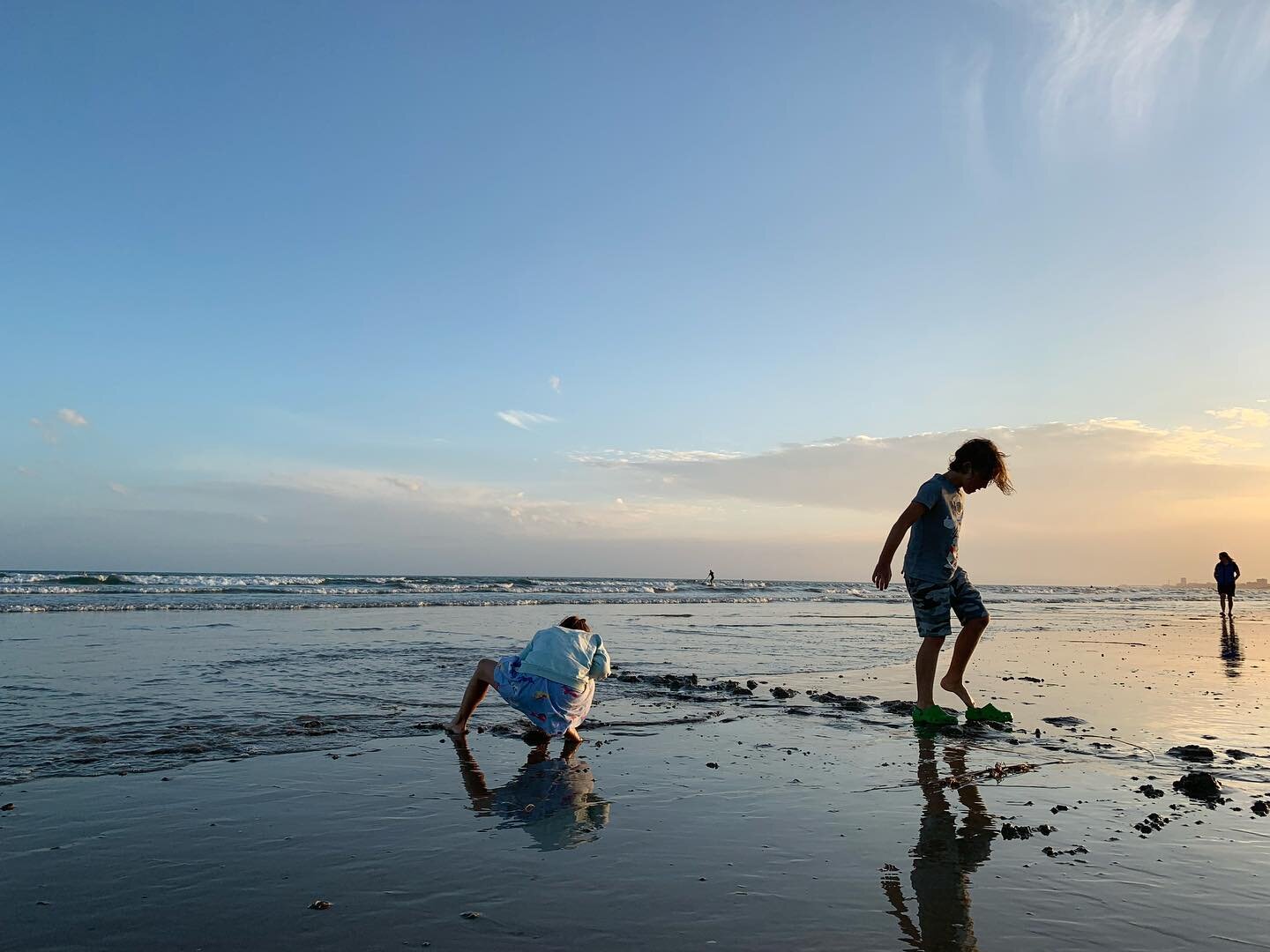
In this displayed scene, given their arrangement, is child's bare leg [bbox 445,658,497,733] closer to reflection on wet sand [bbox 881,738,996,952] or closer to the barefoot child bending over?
the barefoot child bending over

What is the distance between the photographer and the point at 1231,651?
13898 millimetres

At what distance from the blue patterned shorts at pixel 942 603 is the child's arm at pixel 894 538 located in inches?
15.6

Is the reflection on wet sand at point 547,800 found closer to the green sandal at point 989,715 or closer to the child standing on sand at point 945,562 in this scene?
the child standing on sand at point 945,562

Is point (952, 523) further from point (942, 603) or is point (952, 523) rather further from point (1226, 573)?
point (1226, 573)

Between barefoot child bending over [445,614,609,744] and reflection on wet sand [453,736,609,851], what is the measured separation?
29 centimetres

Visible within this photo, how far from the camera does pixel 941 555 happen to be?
7074 millimetres

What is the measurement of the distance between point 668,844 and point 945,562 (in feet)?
13.6

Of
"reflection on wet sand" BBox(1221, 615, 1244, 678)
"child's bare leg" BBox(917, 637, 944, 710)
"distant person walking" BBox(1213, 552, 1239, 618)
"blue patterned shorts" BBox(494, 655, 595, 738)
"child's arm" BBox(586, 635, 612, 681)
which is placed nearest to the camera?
"blue patterned shorts" BBox(494, 655, 595, 738)

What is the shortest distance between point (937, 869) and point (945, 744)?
9.23 feet

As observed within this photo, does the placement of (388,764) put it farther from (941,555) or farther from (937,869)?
(941,555)

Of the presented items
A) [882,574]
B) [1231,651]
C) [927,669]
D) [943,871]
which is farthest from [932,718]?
[1231,651]

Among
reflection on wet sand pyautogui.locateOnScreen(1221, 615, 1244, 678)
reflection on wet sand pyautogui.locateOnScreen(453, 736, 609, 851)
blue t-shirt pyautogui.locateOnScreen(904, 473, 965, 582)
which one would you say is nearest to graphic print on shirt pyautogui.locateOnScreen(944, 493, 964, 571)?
blue t-shirt pyautogui.locateOnScreen(904, 473, 965, 582)

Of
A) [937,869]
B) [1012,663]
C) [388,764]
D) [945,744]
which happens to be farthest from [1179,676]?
[388,764]

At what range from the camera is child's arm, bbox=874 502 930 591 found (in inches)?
265
